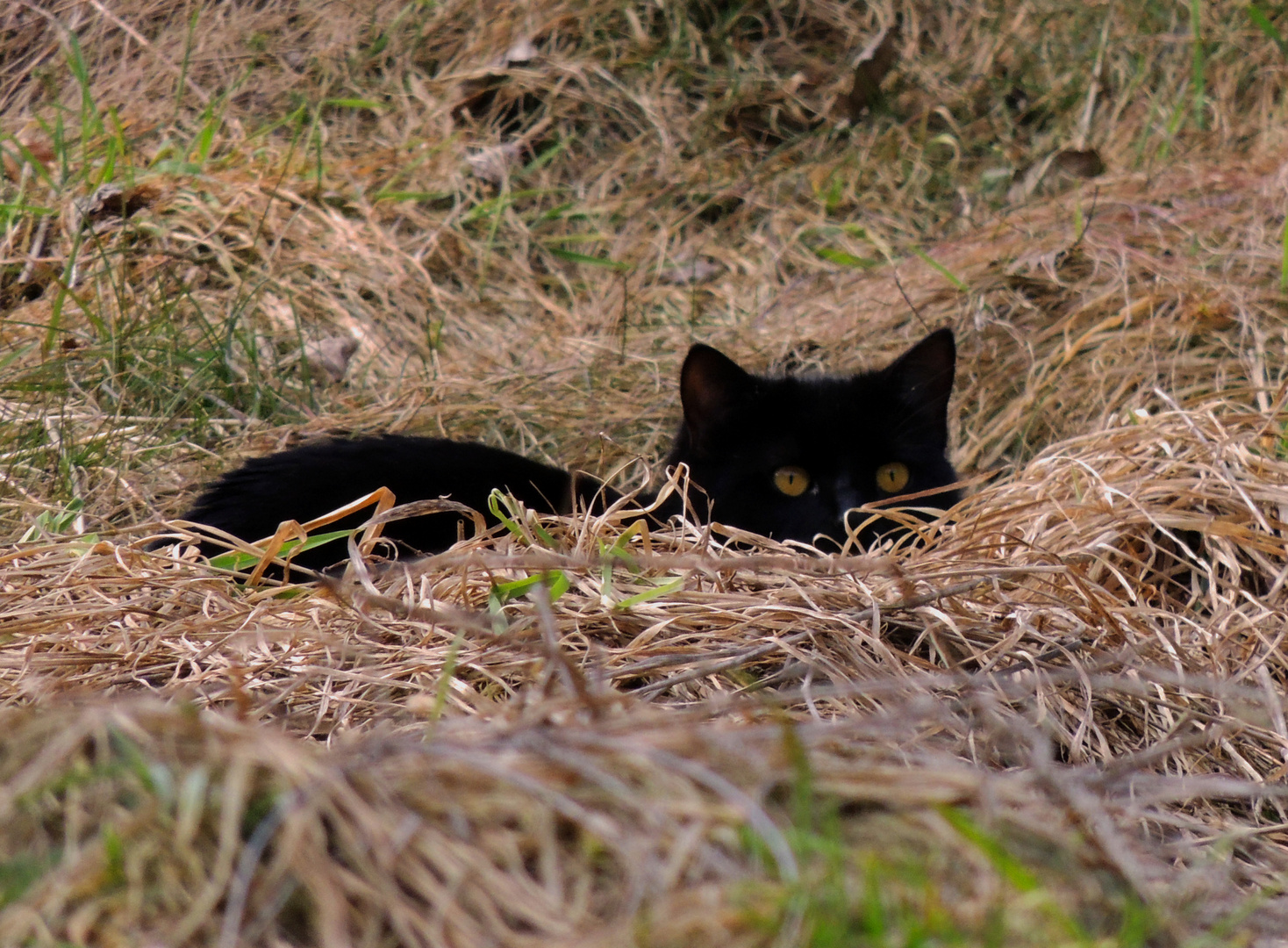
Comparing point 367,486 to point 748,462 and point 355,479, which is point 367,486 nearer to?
point 355,479

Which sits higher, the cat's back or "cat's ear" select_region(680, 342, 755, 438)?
"cat's ear" select_region(680, 342, 755, 438)

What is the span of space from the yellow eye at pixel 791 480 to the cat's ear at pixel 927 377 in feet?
0.89

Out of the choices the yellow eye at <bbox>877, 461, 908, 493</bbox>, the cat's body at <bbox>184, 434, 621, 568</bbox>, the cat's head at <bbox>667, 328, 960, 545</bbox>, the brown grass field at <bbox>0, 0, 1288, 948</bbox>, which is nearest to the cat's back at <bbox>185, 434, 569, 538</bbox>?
the cat's body at <bbox>184, 434, 621, 568</bbox>

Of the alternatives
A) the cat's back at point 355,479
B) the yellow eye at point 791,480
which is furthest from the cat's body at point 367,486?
the yellow eye at point 791,480

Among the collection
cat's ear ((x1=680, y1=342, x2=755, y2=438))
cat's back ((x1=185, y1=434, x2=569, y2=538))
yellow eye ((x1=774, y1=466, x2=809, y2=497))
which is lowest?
yellow eye ((x1=774, y1=466, x2=809, y2=497))

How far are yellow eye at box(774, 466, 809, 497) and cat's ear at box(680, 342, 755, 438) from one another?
0.17 metres

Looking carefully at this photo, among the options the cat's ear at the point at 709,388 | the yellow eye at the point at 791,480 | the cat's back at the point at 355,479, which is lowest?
the yellow eye at the point at 791,480

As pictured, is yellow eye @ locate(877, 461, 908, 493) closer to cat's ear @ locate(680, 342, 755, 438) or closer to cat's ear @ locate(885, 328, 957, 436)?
cat's ear @ locate(885, 328, 957, 436)

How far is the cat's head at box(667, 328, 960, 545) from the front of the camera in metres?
2.37

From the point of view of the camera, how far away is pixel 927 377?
8.04 ft

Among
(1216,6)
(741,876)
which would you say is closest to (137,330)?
(741,876)

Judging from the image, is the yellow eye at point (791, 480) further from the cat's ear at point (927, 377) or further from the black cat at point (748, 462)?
the cat's ear at point (927, 377)

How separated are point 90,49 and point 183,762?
4524mm

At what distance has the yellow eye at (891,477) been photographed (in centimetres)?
241
